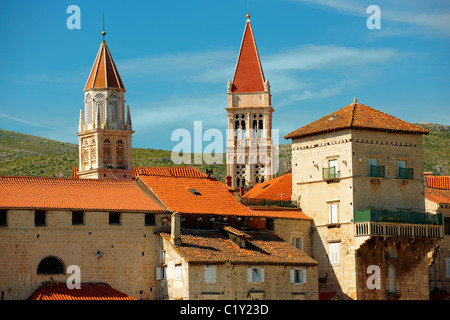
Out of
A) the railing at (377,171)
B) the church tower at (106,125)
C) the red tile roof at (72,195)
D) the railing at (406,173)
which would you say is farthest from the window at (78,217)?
the church tower at (106,125)

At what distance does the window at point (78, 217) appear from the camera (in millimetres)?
71125

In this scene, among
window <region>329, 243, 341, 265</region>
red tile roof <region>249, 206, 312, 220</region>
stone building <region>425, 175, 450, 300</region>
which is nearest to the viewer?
window <region>329, 243, 341, 265</region>

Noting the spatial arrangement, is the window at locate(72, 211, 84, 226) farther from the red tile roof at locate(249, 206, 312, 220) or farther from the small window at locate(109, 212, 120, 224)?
the red tile roof at locate(249, 206, 312, 220)

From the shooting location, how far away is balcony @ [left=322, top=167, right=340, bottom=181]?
7894 cm

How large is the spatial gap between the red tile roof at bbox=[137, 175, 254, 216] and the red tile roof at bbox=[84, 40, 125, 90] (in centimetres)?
1956

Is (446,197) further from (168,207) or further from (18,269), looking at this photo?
(18,269)

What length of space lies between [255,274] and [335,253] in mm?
8714

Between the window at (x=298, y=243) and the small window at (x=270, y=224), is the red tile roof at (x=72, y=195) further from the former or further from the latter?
the window at (x=298, y=243)

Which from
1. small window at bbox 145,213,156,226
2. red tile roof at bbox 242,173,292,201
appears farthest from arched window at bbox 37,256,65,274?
red tile roof at bbox 242,173,292,201

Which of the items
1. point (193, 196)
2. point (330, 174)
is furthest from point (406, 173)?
point (193, 196)

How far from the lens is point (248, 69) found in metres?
124

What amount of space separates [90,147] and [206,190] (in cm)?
2177

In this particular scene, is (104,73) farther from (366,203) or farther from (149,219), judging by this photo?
(366,203)
